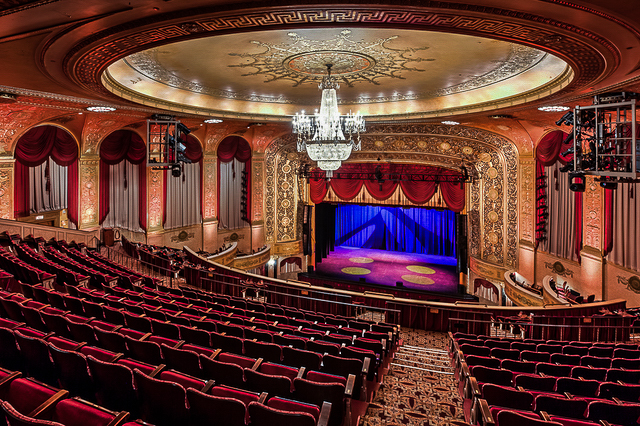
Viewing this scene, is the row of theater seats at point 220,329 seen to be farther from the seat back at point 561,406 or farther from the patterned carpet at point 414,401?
the seat back at point 561,406

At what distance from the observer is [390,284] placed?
1645cm

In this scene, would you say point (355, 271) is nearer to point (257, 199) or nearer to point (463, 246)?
point (463, 246)

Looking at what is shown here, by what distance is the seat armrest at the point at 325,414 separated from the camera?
2773 millimetres

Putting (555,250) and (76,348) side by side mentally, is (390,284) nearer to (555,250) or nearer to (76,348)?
(555,250)

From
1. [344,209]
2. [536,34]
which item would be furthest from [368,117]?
[344,209]

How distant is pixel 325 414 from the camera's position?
112 inches

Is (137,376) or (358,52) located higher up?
(358,52)

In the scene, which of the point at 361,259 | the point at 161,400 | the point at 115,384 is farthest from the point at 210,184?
the point at 161,400

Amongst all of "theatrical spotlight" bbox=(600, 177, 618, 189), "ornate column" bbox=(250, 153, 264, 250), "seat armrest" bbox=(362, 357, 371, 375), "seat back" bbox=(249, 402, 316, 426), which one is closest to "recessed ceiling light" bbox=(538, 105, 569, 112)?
"theatrical spotlight" bbox=(600, 177, 618, 189)

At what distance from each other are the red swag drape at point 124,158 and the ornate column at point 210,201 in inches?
88.9

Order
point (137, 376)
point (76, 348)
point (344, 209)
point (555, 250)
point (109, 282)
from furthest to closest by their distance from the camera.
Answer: point (344, 209) < point (555, 250) < point (109, 282) < point (76, 348) < point (137, 376)

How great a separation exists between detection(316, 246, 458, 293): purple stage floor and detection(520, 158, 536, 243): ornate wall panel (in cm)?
372

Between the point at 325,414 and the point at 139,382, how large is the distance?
1.32 m

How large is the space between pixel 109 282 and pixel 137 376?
5.22 meters
